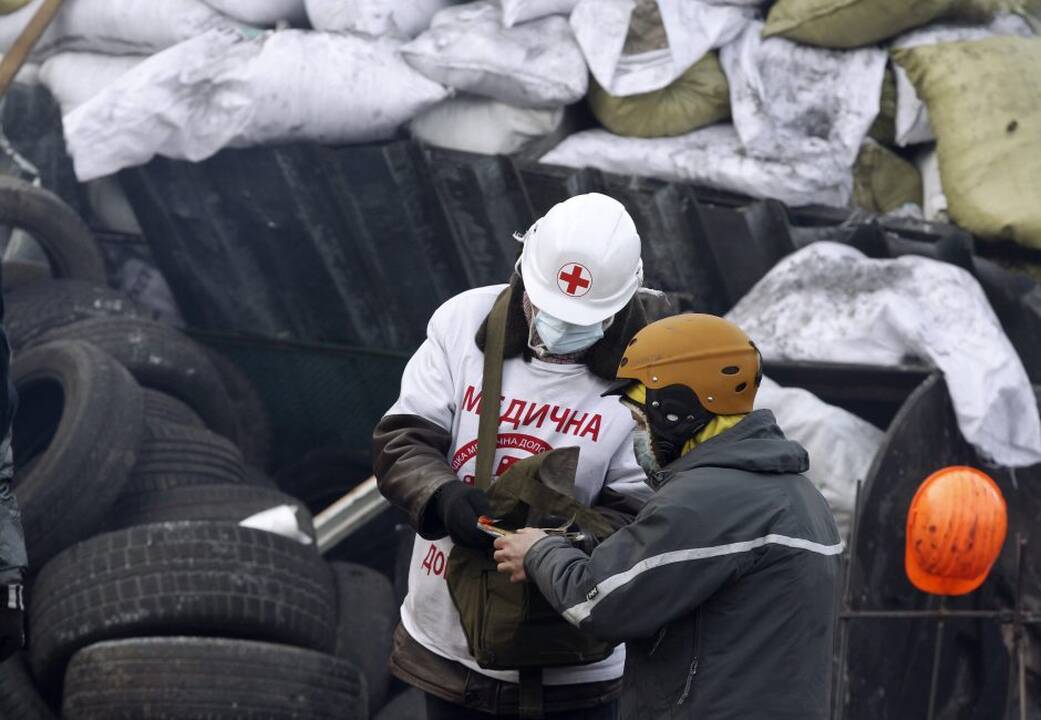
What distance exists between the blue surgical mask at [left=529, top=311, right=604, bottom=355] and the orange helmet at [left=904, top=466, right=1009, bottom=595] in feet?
4.33

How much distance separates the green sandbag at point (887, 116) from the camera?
5246mm

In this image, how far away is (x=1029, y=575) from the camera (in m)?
4.28

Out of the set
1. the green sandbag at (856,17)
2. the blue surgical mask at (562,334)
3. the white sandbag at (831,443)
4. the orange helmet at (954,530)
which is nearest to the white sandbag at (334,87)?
the green sandbag at (856,17)

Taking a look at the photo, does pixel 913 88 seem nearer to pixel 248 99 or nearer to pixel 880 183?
pixel 880 183

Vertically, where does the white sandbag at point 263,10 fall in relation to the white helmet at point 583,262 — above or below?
below

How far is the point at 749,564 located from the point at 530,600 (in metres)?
0.55

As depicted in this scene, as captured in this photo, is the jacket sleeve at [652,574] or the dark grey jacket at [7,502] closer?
the jacket sleeve at [652,574]

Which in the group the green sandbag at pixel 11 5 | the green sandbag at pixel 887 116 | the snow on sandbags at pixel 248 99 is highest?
the green sandbag at pixel 11 5

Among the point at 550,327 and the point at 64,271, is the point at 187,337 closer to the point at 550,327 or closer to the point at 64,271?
the point at 64,271

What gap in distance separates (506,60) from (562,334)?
267cm

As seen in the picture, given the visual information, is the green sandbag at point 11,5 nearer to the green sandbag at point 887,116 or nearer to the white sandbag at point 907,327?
the white sandbag at point 907,327

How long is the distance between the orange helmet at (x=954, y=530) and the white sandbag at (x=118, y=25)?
11.0 feet

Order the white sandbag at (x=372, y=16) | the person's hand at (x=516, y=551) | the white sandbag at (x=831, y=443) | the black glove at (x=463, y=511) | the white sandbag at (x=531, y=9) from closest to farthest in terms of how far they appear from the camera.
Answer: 1. the person's hand at (x=516, y=551)
2. the black glove at (x=463, y=511)
3. the white sandbag at (x=831, y=443)
4. the white sandbag at (x=531, y=9)
5. the white sandbag at (x=372, y=16)

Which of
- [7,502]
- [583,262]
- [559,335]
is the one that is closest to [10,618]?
[7,502]
